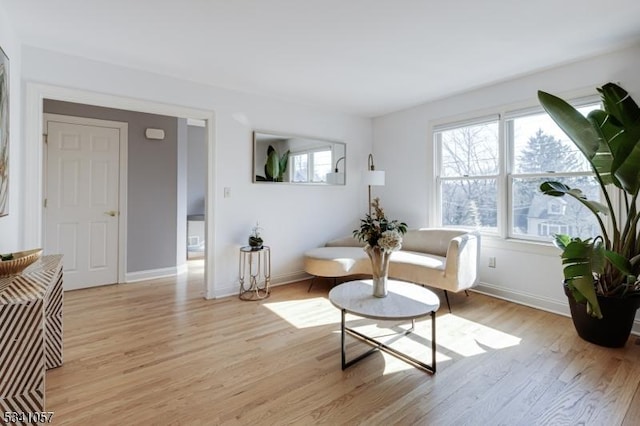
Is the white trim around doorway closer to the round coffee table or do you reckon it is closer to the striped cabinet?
the striped cabinet

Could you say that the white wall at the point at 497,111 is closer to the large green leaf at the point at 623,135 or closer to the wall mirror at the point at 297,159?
the large green leaf at the point at 623,135

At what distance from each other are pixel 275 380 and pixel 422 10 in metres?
2.60

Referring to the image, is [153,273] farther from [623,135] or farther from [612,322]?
[623,135]

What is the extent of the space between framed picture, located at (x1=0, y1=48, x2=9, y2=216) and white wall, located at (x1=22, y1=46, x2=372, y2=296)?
634 mm

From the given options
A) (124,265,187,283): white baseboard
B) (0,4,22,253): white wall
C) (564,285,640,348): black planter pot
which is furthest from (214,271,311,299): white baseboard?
(564,285,640,348): black planter pot

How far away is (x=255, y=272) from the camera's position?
12.7 feet

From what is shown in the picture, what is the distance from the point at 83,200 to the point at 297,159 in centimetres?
267

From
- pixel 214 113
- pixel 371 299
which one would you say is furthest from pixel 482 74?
pixel 214 113

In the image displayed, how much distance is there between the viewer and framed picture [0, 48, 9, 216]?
1955 mm

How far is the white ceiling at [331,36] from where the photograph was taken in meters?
2.10

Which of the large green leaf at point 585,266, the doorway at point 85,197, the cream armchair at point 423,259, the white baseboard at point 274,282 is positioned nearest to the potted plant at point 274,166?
the cream armchair at point 423,259

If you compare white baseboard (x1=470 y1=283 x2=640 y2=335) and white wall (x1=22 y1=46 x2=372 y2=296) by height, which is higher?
white wall (x1=22 y1=46 x2=372 y2=296)

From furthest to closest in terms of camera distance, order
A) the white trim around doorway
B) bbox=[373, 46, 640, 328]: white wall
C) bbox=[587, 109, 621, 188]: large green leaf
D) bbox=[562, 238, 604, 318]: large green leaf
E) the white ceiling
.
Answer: bbox=[373, 46, 640, 328]: white wall
the white trim around doorway
bbox=[587, 109, 621, 188]: large green leaf
bbox=[562, 238, 604, 318]: large green leaf
the white ceiling

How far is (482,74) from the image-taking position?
3.24 m
